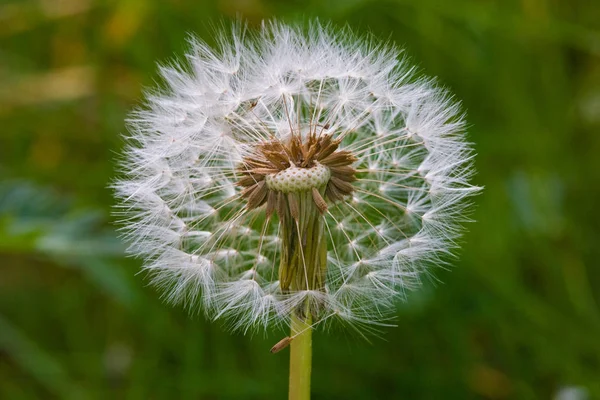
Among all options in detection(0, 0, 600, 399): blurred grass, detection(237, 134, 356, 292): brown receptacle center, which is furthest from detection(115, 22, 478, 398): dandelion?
detection(0, 0, 600, 399): blurred grass

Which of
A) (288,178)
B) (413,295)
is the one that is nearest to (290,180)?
(288,178)

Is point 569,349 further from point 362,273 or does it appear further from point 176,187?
point 176,187

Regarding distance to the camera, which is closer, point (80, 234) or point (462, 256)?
point (80, 234)

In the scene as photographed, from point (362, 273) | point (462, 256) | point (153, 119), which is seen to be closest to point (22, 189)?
point (153, 119)

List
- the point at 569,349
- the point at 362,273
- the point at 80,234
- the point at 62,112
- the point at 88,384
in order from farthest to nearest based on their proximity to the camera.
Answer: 1. the point at 62,112
2. the point at 88,384
3. the point at 569,349
4. the point at 80,234
5. the point at 362,273

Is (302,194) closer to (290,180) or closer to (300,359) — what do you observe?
(290,180)

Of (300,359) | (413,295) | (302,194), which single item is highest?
(413,295)
